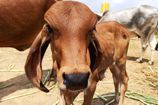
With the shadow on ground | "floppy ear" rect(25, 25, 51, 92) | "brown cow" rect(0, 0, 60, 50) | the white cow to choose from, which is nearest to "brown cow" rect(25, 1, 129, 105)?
"floppy ear" rect(25, 25, 51, 92)

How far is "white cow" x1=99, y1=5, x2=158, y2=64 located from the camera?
→ 1069cm

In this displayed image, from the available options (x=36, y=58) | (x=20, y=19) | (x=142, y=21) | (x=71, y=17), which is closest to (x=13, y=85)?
(x=20, y=19)

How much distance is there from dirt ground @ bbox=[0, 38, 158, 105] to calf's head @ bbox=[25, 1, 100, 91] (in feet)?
8.67

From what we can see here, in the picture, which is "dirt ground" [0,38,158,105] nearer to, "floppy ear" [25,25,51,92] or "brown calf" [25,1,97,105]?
"floppy ear" [25,25,51,92]

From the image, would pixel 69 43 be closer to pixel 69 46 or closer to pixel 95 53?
pixel 69 46

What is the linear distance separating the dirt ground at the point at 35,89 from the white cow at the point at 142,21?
109 centimetres

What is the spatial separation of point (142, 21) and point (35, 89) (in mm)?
5103

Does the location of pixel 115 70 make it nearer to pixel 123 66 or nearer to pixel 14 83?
pixel 123 66

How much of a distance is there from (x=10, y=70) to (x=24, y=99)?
171 cm

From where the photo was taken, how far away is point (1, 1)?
584 cm

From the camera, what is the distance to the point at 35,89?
6688 millimetres

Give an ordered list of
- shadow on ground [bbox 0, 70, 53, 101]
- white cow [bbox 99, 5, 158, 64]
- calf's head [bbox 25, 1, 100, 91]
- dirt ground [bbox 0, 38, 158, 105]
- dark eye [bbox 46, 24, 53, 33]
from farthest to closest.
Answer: white cow [bbox 99, 5, 158, 64], shadow on ground [bbox 0, 70, 53, 101], dirt ground [bbox 0, 38, 158, 105], dark eye [bbox 46, 24, 53, 33], calf's head [bbox 25, 1, 100, 91]

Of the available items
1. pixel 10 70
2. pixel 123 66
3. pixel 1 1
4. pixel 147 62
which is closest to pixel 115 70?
pixel 123 66

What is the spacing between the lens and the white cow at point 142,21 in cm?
1069
